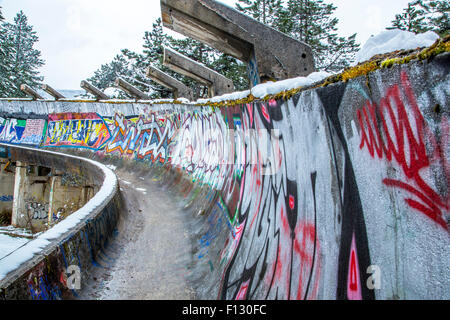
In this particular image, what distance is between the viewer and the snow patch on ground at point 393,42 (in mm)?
1817

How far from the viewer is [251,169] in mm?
4242

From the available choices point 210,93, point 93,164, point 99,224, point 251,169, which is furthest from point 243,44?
point 93,164

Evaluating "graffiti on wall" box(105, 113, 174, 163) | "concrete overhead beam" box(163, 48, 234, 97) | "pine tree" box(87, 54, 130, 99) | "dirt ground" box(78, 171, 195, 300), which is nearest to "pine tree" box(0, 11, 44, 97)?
"pine tree" box(87, 54, 130, 99)

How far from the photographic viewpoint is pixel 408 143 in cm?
154

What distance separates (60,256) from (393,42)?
3952 mm

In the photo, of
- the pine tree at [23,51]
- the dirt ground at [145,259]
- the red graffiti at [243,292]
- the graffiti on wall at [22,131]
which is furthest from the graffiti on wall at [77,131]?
the pine tree at [23,51]

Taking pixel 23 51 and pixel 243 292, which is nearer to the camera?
pixel 243 292

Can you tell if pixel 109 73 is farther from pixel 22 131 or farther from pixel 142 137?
pixel 142 137

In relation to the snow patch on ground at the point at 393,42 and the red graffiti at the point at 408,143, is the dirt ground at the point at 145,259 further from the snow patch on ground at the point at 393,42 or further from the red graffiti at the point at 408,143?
the snow patch on ground at the point at 393,42

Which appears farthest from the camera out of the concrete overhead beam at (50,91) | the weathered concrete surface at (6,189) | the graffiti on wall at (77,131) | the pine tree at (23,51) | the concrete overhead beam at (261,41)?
the pine tree at (23,51)

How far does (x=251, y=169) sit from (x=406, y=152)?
276 centimetres

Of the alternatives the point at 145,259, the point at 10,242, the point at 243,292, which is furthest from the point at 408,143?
the point at 10,242

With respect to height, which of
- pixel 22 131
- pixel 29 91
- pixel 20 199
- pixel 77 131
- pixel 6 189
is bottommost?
pixel 20 199

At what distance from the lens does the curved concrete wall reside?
292cm
